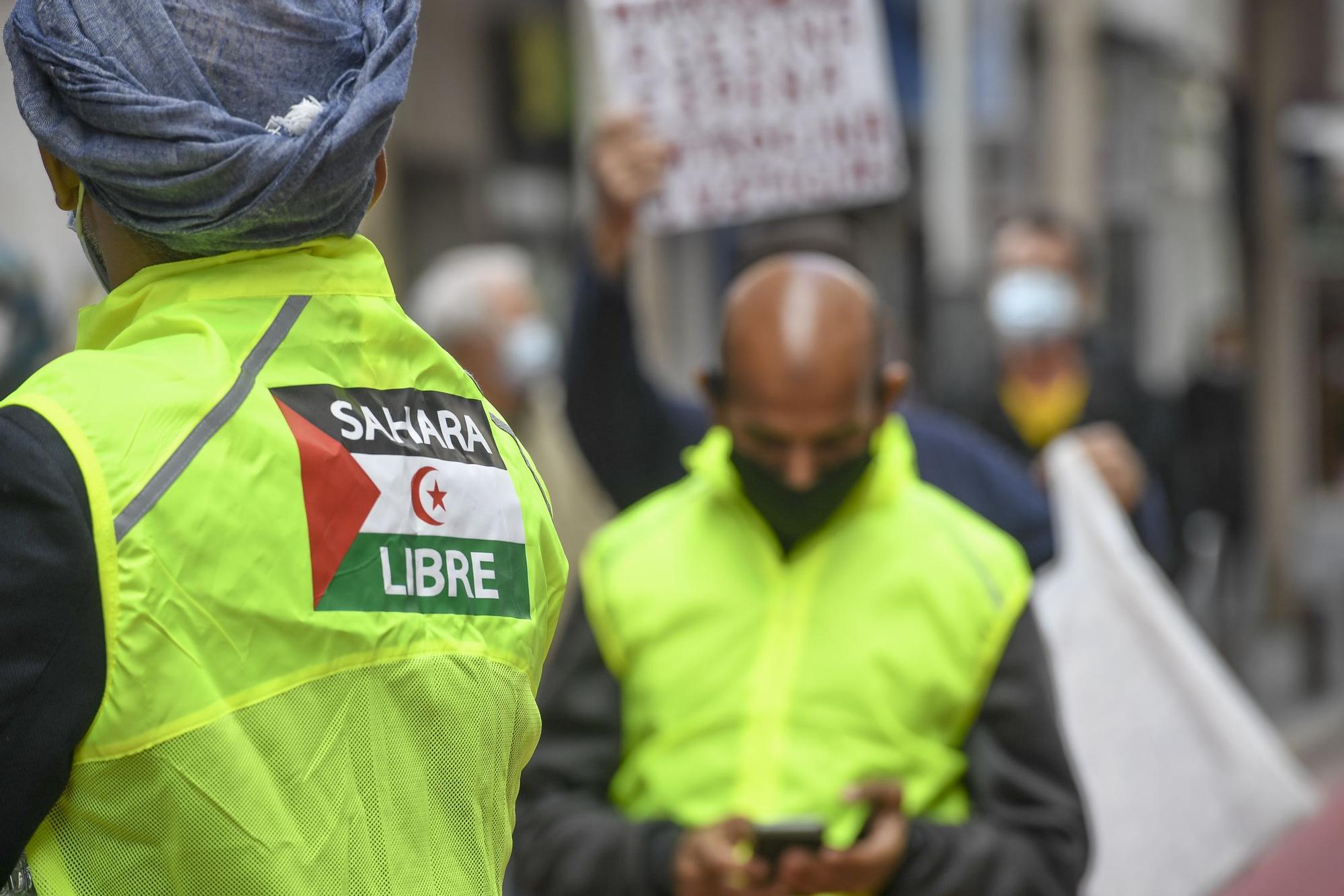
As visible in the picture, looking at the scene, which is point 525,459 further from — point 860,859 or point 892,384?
point 892,384

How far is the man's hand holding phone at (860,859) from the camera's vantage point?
2959 mm

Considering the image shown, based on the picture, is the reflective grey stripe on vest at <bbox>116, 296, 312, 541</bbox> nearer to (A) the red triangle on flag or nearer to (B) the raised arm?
(A) the red triangle on flag

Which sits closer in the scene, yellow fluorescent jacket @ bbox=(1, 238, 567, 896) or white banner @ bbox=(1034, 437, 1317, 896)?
yellow fluorescent jacket @ bbox=(1, 238, 567, 896)

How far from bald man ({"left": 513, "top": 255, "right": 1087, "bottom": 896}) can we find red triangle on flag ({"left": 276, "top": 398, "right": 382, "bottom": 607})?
4.61ft

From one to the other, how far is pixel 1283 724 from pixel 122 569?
10232 millimetres

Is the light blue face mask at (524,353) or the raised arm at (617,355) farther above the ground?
the raised arm at (617,355)

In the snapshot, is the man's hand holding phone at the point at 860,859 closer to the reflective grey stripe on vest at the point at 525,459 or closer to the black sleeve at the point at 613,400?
the reflective grey stripe on vest at the point at 525,459

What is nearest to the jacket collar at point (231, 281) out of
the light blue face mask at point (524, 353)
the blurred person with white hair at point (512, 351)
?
the blurred person with white hair at point (512, 351)

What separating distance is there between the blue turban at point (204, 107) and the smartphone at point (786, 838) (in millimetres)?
1478

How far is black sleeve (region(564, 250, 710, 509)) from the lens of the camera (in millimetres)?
4523

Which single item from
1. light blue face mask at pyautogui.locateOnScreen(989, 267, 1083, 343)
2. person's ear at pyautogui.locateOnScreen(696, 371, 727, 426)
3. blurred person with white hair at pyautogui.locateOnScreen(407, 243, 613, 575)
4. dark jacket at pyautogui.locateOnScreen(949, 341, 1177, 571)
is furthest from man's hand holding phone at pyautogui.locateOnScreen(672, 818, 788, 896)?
light blue face mask at pyautogui.locateOnScreen(989, 267, 1083, 343)

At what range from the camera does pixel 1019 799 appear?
3154mm

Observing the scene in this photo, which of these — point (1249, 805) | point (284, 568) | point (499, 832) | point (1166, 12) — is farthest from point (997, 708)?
point (1166, 12)

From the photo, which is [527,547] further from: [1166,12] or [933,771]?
[1166,12]
